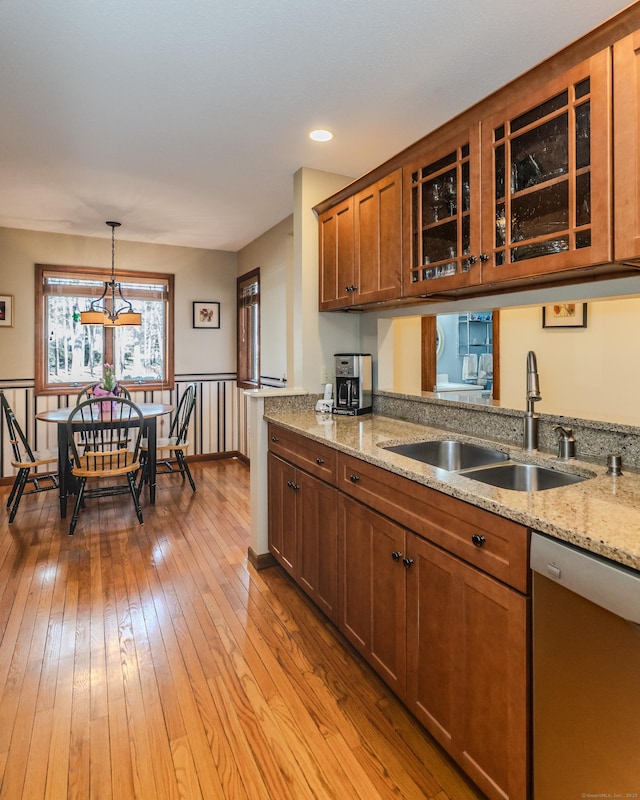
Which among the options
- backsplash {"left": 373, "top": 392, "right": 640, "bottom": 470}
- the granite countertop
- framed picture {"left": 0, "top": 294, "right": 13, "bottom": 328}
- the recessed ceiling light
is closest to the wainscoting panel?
framed picture {"left": 0, "top": 294, "right": 13, "bottom": 328}

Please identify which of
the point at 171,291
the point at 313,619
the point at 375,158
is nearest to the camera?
the point at 313,619

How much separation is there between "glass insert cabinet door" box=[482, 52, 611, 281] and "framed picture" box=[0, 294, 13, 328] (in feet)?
15.6

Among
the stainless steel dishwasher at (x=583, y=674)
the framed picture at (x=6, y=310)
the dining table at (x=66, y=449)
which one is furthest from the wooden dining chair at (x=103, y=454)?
the stainless steel dishwasher at (x=583, y=674)

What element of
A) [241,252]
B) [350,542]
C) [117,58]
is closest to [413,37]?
[117,58]

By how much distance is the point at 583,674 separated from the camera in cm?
107

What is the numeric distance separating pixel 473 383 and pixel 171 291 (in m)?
3.53

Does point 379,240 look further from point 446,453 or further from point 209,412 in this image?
point 209,412

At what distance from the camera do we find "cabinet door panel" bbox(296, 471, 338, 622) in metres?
2.13

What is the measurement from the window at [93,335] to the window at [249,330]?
2.64 feet

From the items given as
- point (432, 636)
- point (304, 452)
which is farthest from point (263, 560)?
point (432, 636)

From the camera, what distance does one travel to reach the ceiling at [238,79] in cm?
178

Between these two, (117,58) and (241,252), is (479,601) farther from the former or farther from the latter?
(241,252)

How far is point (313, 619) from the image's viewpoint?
235cm

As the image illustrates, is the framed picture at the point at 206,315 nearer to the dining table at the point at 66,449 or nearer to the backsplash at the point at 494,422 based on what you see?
the dining table at the point at 66,449
